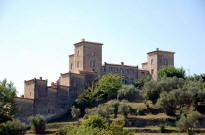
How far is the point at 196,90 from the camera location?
2571 inches

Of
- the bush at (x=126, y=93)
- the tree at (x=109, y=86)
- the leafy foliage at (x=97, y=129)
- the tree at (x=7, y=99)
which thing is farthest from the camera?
the tree at (x=109, y=86)

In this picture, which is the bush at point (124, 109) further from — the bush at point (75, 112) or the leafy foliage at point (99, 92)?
the leafy foliage at point (99, 92)

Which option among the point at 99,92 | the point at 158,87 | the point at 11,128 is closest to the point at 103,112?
the point at 158,87

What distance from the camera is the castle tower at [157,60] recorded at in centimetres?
9275

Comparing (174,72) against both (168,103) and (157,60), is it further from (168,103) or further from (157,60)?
(168,103)

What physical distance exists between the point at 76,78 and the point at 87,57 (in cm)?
780

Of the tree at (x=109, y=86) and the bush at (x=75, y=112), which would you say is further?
the tree at (x=109, y=86)

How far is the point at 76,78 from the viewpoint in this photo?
251ft

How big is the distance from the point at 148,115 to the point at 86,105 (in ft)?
40.5

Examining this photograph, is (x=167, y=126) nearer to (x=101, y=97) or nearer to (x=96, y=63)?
(x=101, y=97)

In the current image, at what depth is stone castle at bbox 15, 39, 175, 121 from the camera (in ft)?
227

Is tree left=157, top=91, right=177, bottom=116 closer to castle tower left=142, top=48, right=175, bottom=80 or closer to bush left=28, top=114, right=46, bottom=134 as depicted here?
bush left=28, top=114, right=46, bottom=134

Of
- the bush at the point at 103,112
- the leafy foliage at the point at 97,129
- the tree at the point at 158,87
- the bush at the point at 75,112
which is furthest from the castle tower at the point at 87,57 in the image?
the leafy foliage at the point at 97,129

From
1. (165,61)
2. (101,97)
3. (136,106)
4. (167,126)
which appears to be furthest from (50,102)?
(165,61)
